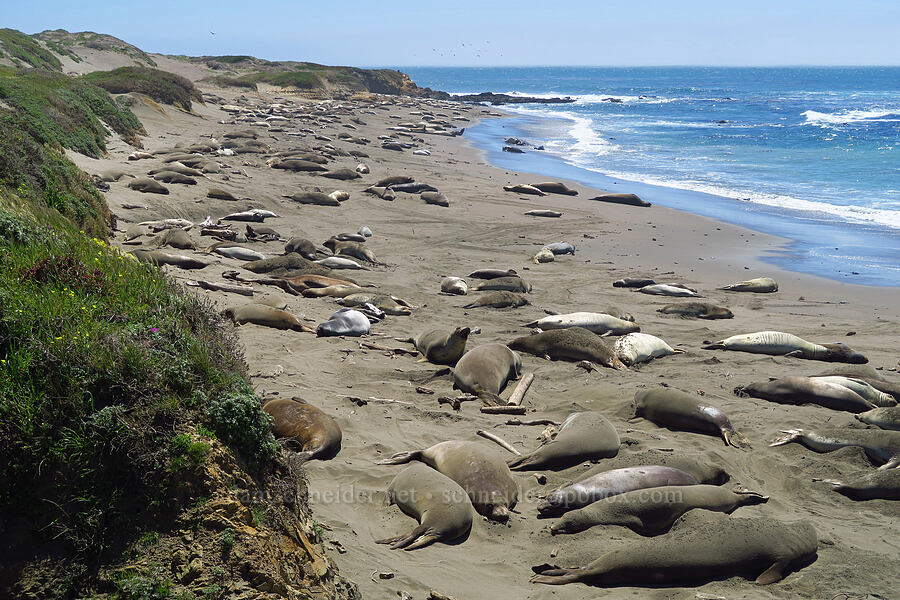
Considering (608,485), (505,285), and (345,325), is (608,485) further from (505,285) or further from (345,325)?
(505,285)

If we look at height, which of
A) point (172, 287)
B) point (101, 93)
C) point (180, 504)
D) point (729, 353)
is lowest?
point (729, 353)

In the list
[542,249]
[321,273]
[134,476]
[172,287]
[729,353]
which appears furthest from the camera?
[542,249]

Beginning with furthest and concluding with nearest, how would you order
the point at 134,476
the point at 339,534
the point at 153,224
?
the point at 153,224 < the point at 339,534 < the point at 134,476

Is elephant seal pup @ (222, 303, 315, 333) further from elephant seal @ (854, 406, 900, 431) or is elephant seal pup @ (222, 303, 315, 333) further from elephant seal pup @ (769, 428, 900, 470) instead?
elephant seal @ (854, 406, 900, 431)

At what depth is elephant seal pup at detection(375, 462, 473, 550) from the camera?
4.59 meters

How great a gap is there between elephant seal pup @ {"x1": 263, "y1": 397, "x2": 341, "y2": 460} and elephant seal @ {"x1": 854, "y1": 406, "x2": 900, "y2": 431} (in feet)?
17.0

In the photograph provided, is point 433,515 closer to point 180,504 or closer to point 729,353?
point 180,504

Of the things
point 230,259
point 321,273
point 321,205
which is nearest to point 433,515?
point 321,273

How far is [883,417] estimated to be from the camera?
6.61 meters

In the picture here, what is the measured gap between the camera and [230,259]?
11.4 m

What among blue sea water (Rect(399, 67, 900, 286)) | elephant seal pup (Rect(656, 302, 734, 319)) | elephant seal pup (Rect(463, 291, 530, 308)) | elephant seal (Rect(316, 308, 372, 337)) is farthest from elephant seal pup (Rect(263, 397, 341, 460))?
blue sea water (Rect(399, 67, 900, 286))

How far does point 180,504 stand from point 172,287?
218 cm

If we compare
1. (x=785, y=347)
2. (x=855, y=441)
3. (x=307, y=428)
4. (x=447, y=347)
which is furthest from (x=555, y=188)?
(x=307, y=428)

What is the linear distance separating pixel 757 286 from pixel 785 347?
3.48 m
